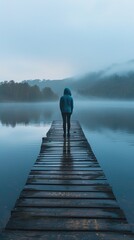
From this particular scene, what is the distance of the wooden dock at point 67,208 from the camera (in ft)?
15.8

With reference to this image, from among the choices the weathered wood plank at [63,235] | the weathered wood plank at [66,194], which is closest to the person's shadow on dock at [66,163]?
the weathered wood plank at [66,194]

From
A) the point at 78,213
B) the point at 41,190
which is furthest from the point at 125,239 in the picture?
the point at 41,190

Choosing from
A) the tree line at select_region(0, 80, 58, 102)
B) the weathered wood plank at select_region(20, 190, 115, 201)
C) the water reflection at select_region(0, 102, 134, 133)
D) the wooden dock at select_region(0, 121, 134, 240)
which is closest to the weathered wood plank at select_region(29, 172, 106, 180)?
the wooden dock at select_region(0, 121, 134, 240)

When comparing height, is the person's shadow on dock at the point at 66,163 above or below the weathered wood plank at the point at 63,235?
below

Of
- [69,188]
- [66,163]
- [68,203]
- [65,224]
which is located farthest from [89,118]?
[65,224]

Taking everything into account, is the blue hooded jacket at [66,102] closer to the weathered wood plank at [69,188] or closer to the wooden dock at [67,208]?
the wooden dock at [67,208]

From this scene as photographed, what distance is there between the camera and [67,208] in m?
5.91

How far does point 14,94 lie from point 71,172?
15126cm

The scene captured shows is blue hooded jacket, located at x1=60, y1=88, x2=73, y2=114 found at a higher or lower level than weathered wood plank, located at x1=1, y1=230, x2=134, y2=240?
higher

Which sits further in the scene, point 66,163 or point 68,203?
point 66,163

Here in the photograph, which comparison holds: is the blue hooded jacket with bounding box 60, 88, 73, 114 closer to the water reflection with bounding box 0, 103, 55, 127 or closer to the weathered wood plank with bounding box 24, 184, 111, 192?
the weathered wood plank with bounding box 24, 184, 111, 192

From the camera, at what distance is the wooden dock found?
4.81m

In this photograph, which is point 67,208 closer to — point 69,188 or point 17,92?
point 69,188

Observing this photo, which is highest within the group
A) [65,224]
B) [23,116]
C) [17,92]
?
[17,92]
